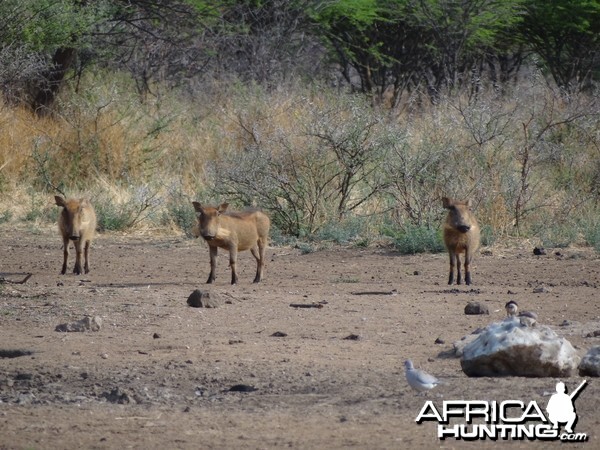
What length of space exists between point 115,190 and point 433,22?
10.5 metres

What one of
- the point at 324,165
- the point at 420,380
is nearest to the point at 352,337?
A: the point at 420,380

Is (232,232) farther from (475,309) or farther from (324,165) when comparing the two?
(324,165)

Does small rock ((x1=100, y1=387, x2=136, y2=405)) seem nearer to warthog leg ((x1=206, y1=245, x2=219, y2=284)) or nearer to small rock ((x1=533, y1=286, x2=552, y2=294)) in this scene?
warthog leg ((x1=206, y1=245, x2=219, y2=284))

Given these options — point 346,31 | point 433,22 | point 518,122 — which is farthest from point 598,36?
point 518,122

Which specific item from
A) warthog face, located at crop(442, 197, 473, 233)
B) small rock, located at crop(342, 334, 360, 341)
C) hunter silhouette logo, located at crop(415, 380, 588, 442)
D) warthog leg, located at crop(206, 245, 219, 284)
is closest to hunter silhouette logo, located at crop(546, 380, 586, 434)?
hunter silhouette logo, located at crop(415, 380, 588, 442)

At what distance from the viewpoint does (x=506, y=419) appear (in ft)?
Answer: 17.2

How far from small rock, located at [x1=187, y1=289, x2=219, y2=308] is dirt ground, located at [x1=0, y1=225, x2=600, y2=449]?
3.7 inches

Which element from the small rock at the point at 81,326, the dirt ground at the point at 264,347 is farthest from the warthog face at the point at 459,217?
the small rock at the point at 81,326

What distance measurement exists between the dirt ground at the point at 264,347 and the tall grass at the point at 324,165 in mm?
1232

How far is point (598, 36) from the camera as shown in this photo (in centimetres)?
2488

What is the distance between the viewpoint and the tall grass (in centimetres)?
1353

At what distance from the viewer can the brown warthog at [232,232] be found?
10289 mm

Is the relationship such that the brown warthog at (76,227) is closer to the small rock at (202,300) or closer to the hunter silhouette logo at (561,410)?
the small rock at (202,300)

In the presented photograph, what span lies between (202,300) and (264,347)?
1.71 metres
